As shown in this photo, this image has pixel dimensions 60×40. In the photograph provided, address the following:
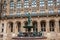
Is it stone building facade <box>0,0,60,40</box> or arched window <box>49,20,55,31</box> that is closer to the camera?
stone building facade <box>0,0,60,40</box>

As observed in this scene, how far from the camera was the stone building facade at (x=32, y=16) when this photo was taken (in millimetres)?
37469

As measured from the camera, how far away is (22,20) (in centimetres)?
3931

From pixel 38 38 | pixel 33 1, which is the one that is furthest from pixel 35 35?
pixel 33 1

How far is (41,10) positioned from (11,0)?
8.29 meters

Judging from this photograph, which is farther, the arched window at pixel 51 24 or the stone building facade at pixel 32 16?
the arched window at pixel 51 24

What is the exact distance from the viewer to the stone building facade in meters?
37.5

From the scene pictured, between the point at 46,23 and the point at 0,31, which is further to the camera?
the point at 0,31

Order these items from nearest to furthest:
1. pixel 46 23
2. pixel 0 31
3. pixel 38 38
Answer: pixel 38 38
pixel 46 23
pixel 0 31

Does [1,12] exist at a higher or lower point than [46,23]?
higher

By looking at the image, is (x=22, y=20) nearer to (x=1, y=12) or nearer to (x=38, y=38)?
(x=1, y=12)

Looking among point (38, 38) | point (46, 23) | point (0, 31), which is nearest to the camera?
point (38, 38)

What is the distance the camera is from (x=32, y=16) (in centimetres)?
3862

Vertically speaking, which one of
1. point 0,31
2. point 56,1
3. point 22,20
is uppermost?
point 56,1

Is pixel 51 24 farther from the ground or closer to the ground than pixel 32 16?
closer to the ground
